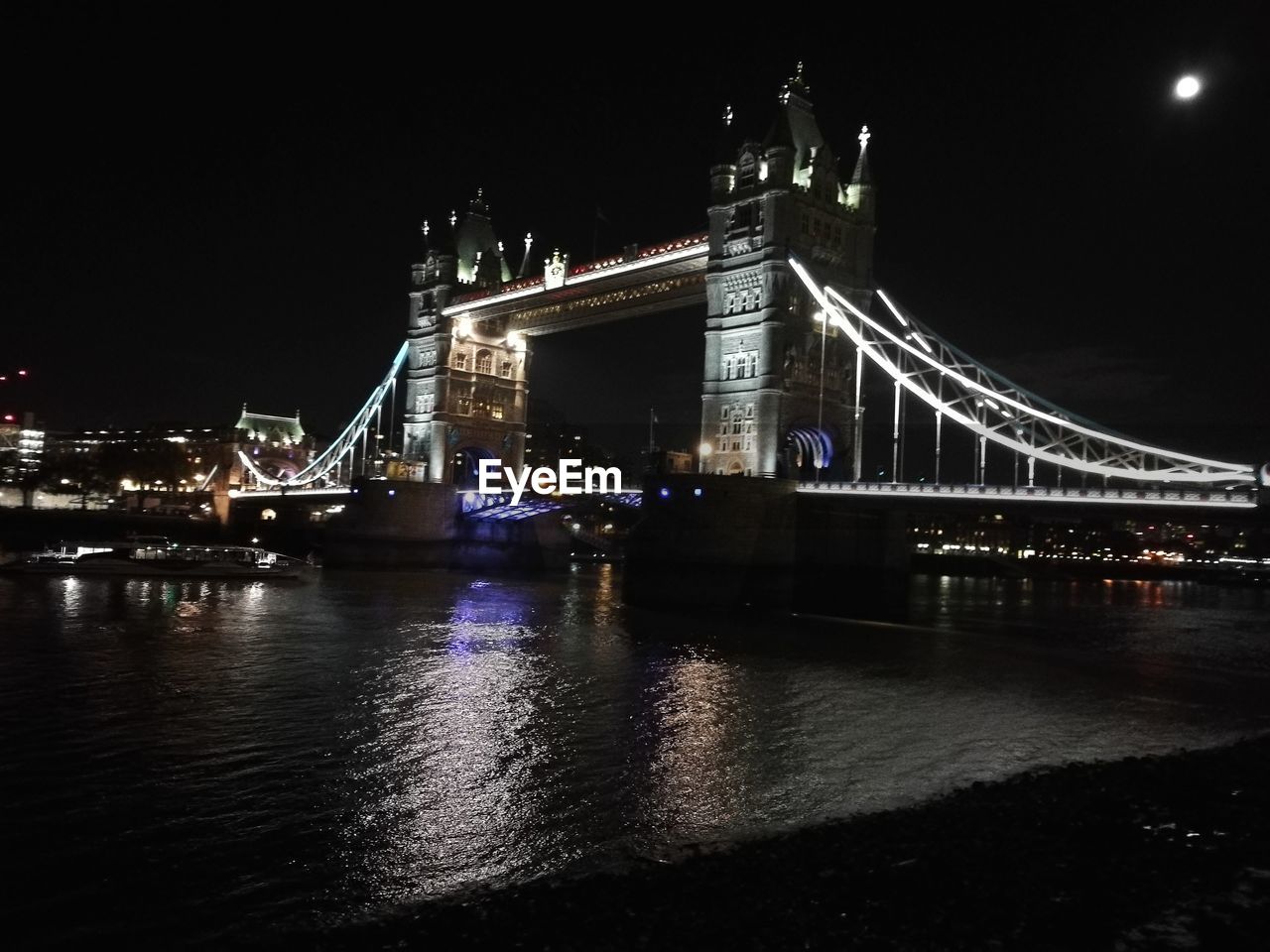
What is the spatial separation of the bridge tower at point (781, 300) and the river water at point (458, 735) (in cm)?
1154

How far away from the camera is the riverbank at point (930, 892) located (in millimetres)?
7145

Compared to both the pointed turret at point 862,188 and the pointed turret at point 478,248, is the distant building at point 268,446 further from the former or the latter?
the pointed turret at point 862,188

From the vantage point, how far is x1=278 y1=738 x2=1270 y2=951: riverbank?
7145 mm

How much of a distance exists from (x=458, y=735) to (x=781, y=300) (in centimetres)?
3073

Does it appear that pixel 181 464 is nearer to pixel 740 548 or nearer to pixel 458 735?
pixel 740 548

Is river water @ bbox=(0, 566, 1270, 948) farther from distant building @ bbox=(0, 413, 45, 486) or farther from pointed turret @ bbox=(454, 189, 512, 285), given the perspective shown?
distant building @ bbox=(0, 413, 45, 486)

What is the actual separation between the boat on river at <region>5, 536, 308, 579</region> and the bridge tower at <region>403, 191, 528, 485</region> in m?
17.2

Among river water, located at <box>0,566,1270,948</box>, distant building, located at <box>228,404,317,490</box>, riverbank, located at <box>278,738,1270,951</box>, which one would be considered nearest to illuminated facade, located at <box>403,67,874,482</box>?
river water, located at <box>0,566,1270,948</box>

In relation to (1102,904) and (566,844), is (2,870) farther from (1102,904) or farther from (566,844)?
(1102,904)

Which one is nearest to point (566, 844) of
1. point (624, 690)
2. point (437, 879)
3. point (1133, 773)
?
point (437, 879)

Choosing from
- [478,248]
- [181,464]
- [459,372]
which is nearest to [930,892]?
[459,372]

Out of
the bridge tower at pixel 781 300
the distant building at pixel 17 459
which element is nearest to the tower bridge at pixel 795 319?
the bridge tower at pixel 781 300

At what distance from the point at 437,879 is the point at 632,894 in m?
2.09

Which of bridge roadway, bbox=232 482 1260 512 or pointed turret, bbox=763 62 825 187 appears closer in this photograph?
bridge roadway, bbox=232 482 1260 512
